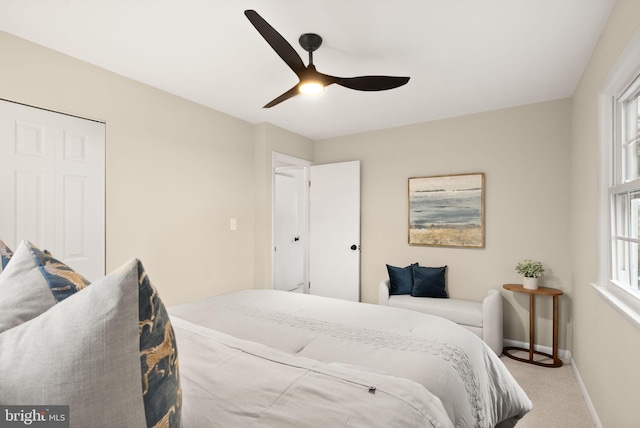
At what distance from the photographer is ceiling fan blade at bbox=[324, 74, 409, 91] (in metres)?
2.08

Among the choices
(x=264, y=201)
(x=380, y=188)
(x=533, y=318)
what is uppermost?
(x=380, y=188)

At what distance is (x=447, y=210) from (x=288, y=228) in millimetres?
2858

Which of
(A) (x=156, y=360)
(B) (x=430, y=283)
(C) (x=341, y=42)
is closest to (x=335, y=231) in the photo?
(B) (x=430, y=283)

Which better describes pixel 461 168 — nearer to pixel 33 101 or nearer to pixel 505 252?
pixel 505 252

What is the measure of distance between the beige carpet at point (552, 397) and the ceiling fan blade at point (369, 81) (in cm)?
241

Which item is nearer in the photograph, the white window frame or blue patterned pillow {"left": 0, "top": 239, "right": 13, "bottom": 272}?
blue patterned pillow {"left": 0, "top": 239, "right": 13, "bottom": 272}

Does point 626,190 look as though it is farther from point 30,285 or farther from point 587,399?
point 30,285

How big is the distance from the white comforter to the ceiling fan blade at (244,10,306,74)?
1.54 metres

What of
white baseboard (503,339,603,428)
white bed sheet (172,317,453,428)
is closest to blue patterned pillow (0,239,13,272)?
white bed sheet (172,317,453,428)

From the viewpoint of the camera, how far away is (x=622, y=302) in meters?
1.73

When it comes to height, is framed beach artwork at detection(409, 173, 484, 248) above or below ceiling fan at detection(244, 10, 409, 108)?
below

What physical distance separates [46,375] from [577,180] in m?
3.59

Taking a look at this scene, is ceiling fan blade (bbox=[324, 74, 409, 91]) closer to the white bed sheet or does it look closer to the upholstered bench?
the white bed sheet

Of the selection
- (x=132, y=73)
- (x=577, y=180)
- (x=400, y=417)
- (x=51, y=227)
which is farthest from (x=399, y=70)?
(x=51, y=227)
